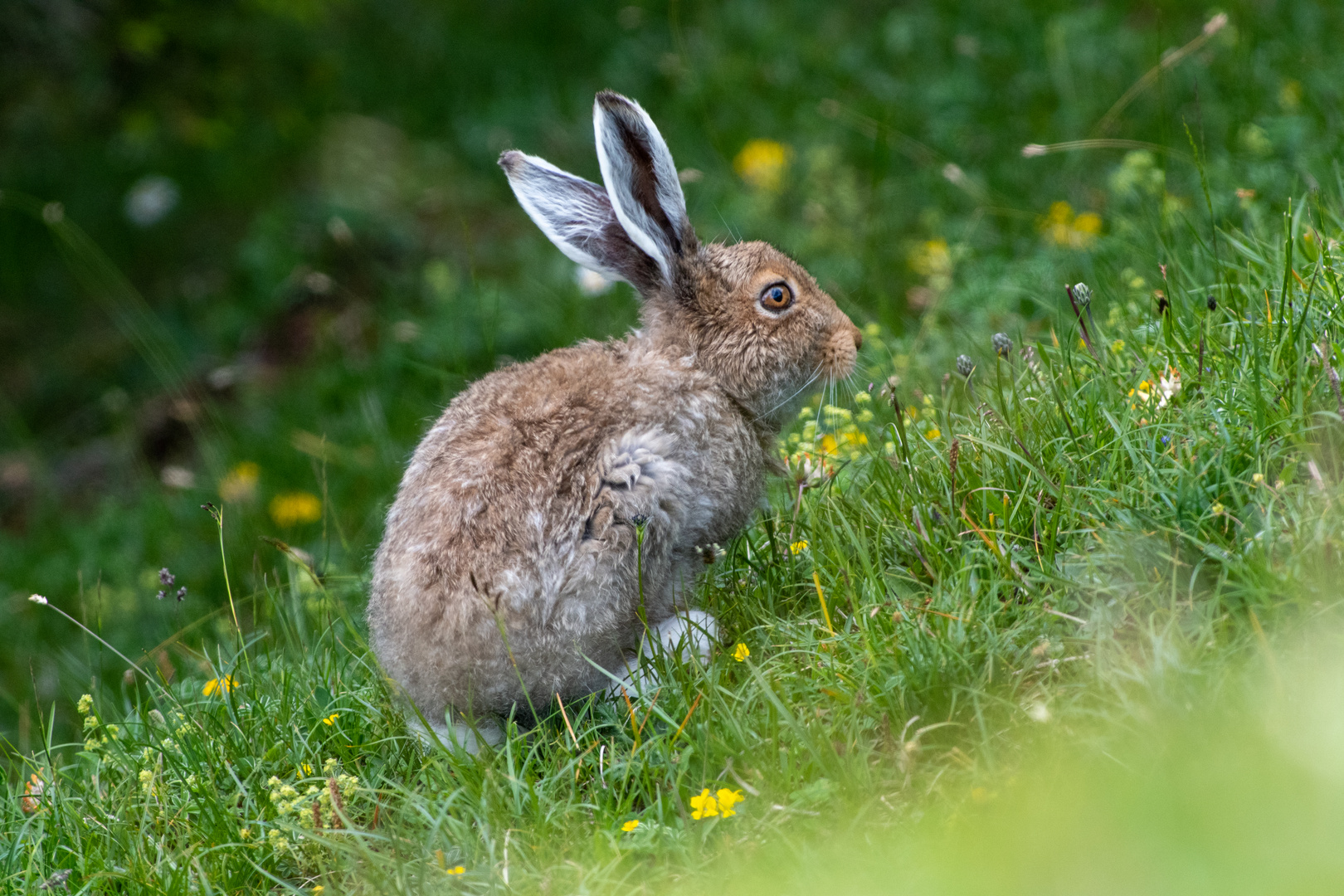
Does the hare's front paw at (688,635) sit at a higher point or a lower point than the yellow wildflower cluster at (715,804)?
higher

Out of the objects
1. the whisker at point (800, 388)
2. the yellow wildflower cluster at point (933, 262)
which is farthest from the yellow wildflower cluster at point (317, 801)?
the yellow wildflower cluster at point (933, 262)

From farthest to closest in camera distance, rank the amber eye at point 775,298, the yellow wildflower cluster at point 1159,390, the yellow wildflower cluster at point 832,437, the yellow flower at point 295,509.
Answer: the yellow flower at point 295,509 < the amber eye at point 775,298 < the yellow wildflower cluster at point 832,437 < the yellow wildflower cluster at point 1159,390

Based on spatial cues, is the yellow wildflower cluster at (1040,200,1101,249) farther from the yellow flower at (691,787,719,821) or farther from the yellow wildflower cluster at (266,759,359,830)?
the yellow wildflower cluster at (266,759,359,830)

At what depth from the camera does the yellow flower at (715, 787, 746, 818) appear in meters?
3.58

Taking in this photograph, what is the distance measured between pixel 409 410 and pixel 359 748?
414 cm

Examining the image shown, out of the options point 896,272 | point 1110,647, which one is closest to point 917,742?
point 1110,647

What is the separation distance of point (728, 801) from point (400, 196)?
851 centimetres

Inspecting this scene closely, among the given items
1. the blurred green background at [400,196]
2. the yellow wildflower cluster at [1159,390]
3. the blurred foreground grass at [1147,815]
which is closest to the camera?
the blurred foreground grass at [1147,815]

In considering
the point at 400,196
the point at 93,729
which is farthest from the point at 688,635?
the point at 400,196

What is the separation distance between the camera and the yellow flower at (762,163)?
29.1 ft

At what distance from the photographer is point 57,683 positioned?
7.48m

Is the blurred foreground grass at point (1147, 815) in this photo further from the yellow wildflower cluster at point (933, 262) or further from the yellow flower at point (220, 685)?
the yellow wildflower cluster at point (933, 262)

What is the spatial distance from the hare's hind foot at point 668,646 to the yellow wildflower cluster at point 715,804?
0.60m

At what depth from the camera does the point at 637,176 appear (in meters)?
5.24
